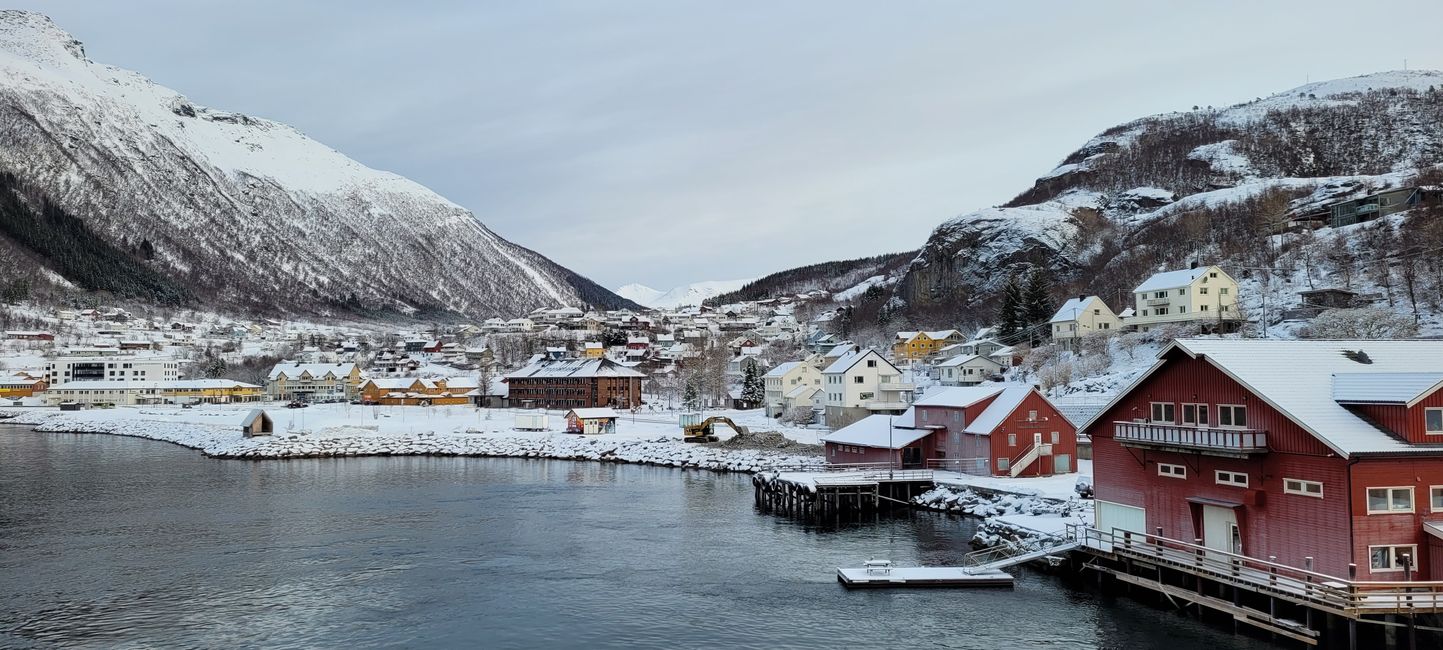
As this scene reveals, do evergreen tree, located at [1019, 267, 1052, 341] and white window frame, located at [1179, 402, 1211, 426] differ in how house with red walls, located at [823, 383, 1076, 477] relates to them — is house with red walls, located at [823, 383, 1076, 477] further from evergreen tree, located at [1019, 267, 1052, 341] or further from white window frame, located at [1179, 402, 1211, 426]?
evergreen tree, located at [1019, 267, 1052, 341]

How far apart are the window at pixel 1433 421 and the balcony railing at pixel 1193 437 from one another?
3200mm

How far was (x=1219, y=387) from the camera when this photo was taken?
24047 millimetres

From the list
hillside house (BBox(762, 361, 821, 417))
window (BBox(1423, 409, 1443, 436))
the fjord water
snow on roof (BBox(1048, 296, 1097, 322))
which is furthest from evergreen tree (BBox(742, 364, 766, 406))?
window (BBox(1423, 409, 1443, 436))

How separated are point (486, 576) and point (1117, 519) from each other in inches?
801

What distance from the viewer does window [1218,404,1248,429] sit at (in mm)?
23172

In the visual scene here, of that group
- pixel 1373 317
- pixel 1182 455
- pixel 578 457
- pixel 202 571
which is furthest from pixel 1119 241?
pixel 202 571

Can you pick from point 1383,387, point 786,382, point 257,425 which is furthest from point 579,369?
point 1383,387

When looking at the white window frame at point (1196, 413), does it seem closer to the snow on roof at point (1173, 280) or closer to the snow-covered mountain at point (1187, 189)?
the snow on roof at point (1173, 280)

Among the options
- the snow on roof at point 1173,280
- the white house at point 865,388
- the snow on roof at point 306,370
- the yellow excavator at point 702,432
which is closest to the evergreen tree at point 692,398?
the yellow excavator at point 702,432

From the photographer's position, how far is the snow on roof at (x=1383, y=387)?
20672 millimetres

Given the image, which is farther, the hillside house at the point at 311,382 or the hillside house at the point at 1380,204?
the hillside house at the point at 311,382

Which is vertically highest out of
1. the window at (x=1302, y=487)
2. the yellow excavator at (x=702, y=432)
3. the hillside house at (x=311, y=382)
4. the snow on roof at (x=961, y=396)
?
the hillside house at (x=311, y=382)

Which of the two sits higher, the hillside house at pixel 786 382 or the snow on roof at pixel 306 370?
the snow on roof at pixel 306 370

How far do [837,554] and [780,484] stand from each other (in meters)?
11.7
